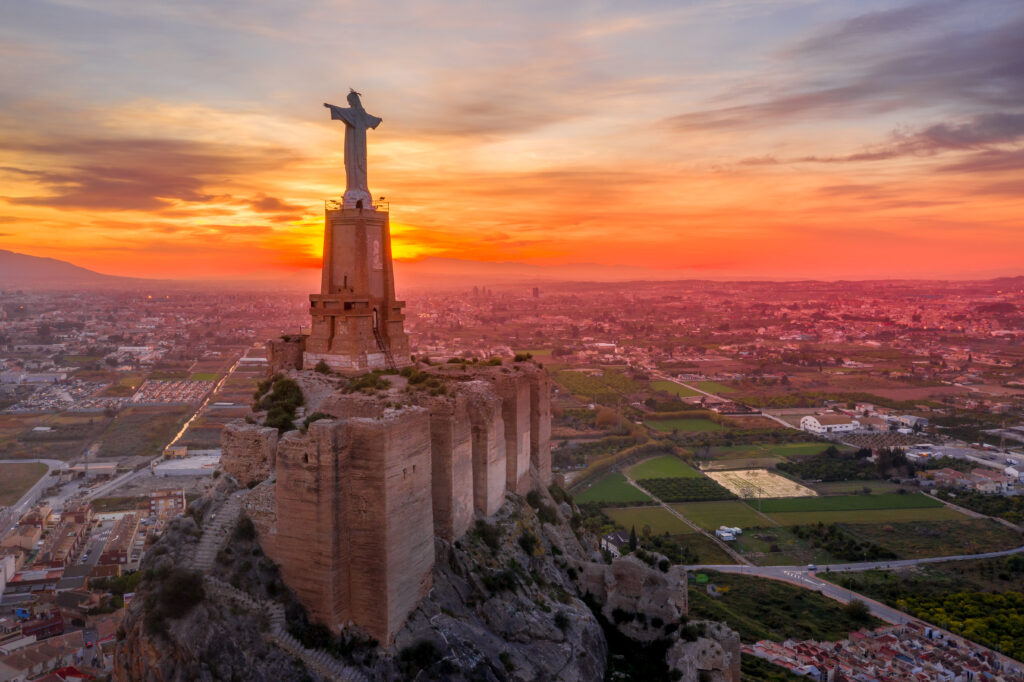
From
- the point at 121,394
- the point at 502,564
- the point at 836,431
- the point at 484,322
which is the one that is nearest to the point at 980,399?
the point at 836,431

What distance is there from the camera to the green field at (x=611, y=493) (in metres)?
47.8

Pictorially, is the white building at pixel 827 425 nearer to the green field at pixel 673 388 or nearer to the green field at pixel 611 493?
the green field at pixel 673 388

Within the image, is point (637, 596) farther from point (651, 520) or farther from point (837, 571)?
point (651, 520)

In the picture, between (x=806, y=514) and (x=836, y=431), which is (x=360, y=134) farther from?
(x=836, y=431)

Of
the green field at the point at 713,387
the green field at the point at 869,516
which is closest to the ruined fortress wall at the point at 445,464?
the green field at the point at 869,516

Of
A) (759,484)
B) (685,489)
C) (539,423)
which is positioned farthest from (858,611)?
(759,484)

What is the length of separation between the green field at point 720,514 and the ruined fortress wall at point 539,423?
22779 mm

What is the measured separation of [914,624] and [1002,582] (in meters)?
9.07

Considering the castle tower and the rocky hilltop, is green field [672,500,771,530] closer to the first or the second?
the rocky hilltop

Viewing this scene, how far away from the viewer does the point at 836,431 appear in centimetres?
6819

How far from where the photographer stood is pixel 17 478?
1909 inches

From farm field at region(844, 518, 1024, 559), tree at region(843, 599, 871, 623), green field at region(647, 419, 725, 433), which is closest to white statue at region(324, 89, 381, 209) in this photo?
tree at region(843, 599, 871, 623)

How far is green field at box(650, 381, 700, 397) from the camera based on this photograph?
8593cm

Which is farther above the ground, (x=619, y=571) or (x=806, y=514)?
(x=619, y=571)
